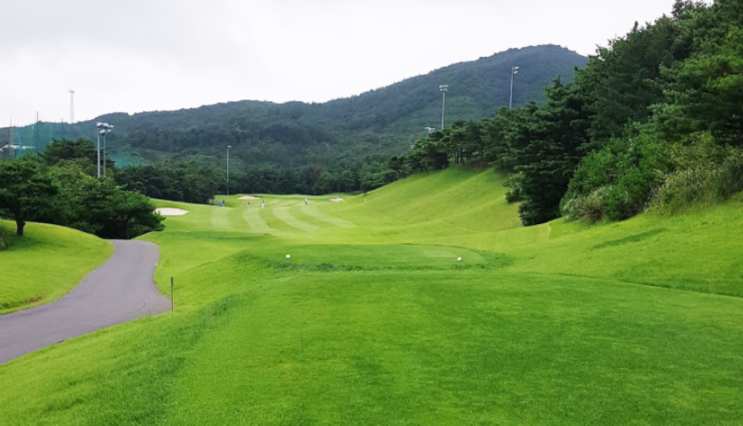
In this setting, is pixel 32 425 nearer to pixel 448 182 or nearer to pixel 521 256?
pixel 521 256

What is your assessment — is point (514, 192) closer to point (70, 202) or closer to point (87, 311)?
point (87, 311)

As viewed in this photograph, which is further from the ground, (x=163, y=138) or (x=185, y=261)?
(x=163, y=138)

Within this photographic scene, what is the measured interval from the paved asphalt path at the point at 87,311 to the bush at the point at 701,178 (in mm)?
15808

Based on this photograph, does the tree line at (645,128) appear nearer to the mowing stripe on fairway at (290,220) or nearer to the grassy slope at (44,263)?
the mowing stripe on fairway at (290,220)

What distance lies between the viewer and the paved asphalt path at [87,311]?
39.4 ft

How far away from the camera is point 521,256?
16.8 meters

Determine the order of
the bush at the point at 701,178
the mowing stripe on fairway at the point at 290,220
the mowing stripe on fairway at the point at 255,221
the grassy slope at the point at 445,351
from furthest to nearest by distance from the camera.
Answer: the mowing stripe on fairway at the point at 290,220, the mowing stripe on fairway at the point at 255,221, the bush at the point at 701,178, the grassy slope at the point at 445,351

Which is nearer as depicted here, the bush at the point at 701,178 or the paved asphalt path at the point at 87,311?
the paved asphalt path at the point at 87,311

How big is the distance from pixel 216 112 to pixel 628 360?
184244 mm

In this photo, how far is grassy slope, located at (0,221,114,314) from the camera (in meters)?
16.5

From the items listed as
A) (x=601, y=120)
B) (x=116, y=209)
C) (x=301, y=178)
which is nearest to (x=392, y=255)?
(x=601, y=120)

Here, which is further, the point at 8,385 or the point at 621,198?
the point at 621,198

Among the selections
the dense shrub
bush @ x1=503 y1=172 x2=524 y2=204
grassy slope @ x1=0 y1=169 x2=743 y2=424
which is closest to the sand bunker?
bush @ x1=503 y1=172 x2=524 y2=204

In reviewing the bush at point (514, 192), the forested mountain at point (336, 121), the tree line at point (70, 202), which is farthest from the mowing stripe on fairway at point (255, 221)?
the forested mountain at point (336, 121)
